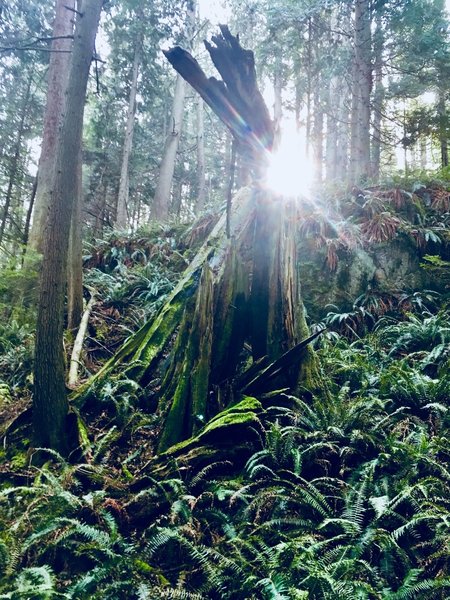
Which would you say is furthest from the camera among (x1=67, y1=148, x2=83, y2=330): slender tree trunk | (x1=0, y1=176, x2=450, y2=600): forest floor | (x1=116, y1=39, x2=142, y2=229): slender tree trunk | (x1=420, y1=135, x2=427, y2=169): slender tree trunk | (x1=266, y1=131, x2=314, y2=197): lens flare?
(x1=116, y1=39, x2=142, y2=229): slender tree trunk

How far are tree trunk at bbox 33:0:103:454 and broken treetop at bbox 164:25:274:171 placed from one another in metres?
1.12

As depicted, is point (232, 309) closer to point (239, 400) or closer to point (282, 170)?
point (239, 400)

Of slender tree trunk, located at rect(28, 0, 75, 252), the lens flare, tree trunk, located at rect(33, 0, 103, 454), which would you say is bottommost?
tree trunk, located at rect(33, 0, 103, 454)

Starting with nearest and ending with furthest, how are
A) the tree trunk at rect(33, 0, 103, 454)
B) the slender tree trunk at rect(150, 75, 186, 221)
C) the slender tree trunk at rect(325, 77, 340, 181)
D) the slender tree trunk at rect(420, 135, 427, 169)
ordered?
the tree trunk at rect(33, 0, 103, 454) → the slender tree trunk at rect(420, 135, 427, 169) → the slender tree trunk at rect(150, 75, 186, 221) → the slender tree trunk at rect(325, 77, 340, 181)

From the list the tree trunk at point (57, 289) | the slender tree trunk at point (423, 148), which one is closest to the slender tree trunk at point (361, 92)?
the slender tree trunk at point (423, 148)

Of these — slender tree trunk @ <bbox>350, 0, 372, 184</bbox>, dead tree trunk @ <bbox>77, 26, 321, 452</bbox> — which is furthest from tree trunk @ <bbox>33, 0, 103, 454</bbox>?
slender tree trunk @ <bbox>350, 0, 372, 184</bbox>

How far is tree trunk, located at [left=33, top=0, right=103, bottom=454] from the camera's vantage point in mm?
3723

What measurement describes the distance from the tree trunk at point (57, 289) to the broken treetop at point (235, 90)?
44.0 inches

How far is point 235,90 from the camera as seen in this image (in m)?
3.81

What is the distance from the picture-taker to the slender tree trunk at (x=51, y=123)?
876 centimetres

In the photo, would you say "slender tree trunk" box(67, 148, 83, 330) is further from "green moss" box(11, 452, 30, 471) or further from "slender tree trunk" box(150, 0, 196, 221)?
"slender tree trunk" box(150, 0, 196, 221)

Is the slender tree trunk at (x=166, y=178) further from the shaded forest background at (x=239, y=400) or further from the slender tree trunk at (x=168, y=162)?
the shaded forest background at (x=239, y=400)

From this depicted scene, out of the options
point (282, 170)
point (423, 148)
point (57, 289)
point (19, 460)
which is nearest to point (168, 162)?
point (282, 170)

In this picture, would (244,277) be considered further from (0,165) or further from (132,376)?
(0,165)
